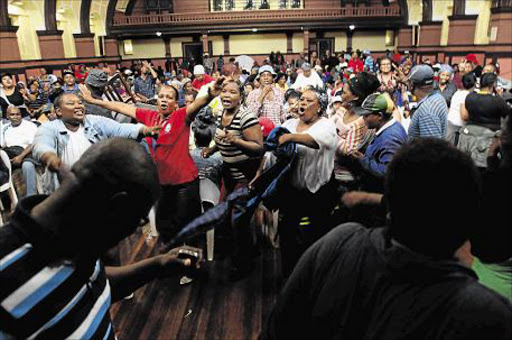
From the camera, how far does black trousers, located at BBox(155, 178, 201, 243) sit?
3125 mm

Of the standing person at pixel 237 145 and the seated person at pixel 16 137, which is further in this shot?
the seated person at pixel 16 137

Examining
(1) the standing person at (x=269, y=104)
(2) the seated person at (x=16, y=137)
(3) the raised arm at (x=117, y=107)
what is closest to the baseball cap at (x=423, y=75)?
(1) the standing person at (x=269, y=104)

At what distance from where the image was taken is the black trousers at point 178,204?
10.3 feet

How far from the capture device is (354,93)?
10.4ft

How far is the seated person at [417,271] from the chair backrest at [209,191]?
8.55 ft

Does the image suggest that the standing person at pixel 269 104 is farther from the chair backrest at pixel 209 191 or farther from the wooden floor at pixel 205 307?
the wooden floor at pixel 205 307

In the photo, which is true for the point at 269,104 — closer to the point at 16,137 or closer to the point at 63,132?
the point at 63,132

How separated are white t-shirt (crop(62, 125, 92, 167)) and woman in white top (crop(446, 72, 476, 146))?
3.85 m

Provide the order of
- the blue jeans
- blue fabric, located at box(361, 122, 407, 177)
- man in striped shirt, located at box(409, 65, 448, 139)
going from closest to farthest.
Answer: blue fabric, located at box(361, 122, 407, 177)
man in striped shirt, located at box(409, 65, 448, 139)
the blue jeans

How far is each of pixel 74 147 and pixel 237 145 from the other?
1.14 m

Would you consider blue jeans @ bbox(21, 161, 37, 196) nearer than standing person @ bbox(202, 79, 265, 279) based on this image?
No

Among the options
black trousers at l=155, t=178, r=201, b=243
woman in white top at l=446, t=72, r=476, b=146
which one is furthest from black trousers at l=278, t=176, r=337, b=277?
woman in white top at l=446, t=72, r=476, b=146

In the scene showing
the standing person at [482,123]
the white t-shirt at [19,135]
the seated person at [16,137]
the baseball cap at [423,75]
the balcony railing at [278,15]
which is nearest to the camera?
the baseball cap at [423,75]

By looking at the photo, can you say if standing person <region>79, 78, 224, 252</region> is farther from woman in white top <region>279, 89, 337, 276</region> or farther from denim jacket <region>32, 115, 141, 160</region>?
woman in white top <region>279, 89, 337, 276</region>
